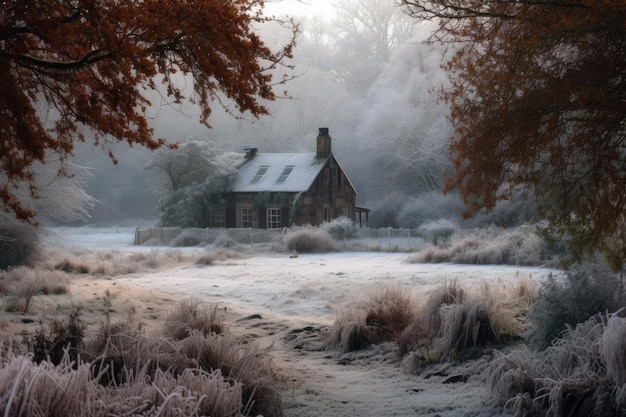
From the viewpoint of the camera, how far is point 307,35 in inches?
2157

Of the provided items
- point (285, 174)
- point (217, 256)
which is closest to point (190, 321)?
point (217, 256)

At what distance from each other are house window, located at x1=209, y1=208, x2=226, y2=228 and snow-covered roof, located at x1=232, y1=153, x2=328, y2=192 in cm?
132

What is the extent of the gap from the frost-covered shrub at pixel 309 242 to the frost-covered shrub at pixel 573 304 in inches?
734

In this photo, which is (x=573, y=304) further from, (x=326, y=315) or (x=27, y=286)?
(x=27, y=286)

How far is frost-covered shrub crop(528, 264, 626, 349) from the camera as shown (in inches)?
297

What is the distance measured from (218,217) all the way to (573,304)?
2909cm

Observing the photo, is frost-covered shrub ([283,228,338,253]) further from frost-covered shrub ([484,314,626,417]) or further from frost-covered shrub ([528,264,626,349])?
frost-covered shrub ([484,314,626,417])

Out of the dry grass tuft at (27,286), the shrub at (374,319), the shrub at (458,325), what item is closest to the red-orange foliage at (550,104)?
the shrub at (458,325)

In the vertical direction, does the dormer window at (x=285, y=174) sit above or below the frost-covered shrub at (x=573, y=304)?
above

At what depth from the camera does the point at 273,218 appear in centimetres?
3462

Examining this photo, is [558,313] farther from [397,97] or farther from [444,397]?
[397,97]

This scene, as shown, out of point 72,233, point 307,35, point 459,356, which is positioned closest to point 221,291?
point 459,356

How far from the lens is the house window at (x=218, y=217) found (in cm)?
3569

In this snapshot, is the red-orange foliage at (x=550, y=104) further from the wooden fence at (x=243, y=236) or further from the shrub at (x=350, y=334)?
the wooden fence at (x=243, y=236)
